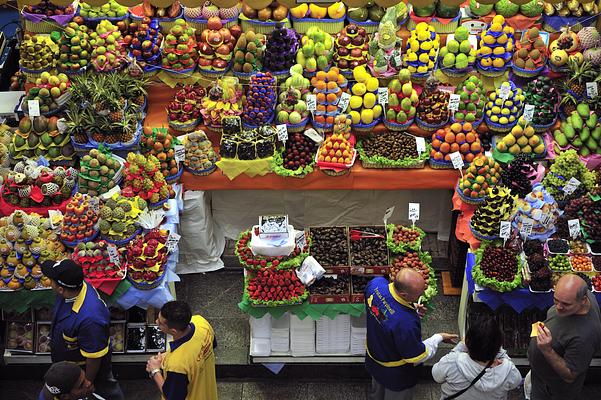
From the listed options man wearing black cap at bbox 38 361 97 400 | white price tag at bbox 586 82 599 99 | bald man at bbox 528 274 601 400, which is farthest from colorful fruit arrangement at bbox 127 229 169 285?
white price tag at bbox 586 82 599 99

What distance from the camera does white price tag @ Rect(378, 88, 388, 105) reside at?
7.25m

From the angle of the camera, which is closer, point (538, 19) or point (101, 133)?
point (101, 133)

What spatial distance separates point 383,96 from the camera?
23.8 feet

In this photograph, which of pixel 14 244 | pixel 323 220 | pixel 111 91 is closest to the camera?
pixel 14 244

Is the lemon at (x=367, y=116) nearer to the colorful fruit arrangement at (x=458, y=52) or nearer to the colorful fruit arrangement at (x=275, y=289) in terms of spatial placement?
the colorful fruit arrangement at (x=458, y=52)

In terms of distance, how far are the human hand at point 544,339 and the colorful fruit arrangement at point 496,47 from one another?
344 cm

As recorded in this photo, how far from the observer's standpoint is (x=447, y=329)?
681 centimetres

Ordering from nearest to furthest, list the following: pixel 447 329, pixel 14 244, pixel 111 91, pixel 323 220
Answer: pixel 14 244 → pixel 447 329 → pixel 111 91 → pixel 323 220

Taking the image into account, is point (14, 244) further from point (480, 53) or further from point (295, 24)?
point (480, 53)

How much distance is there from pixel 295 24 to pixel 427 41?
1.33m

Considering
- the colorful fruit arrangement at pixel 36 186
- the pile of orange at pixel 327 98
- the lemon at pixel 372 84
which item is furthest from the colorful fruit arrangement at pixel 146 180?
the lemon at pixel 372 84

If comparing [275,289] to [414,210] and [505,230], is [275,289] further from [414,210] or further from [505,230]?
[505,230]

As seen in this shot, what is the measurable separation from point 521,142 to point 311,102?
1.95 metres

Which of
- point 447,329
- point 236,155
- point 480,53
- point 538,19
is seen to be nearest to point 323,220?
point 236,155
